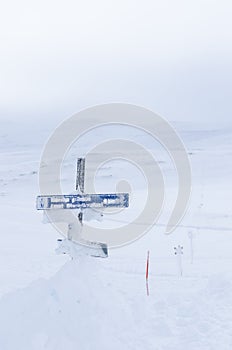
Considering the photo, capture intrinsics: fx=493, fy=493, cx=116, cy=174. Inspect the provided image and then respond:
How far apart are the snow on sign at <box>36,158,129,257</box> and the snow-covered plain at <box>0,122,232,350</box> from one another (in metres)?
0.21

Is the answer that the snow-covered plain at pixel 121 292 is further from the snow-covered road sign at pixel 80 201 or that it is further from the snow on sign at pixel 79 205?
the snow-covered road sign at pixel 80 201

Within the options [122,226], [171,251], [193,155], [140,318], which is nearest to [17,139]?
[193,155]

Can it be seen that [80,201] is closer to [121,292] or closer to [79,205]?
[79,205]

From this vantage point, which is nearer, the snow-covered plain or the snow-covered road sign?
the snow-covered plain

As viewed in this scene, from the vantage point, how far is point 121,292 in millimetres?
8125

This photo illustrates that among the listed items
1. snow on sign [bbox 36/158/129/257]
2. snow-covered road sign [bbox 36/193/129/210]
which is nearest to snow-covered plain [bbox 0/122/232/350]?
snow on sign [bbox 36/158/129/257]

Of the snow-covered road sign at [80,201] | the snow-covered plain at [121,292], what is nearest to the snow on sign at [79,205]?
the snow-covered road sign at [80,201]

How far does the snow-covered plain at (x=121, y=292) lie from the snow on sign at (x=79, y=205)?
21 cm

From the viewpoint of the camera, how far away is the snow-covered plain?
241 inches

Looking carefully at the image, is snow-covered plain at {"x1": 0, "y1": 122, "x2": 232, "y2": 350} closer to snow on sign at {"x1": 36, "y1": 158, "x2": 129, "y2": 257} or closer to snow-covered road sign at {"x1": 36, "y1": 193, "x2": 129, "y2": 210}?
snow on sign at {"x1": 36, "y1": 158, "x2": 129, "y2": 257}

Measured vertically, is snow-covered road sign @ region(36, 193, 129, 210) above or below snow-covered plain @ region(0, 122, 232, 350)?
above

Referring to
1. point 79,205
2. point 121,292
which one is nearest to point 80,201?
point 79,205

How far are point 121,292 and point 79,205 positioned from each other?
2.18m

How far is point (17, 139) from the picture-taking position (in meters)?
61.1
